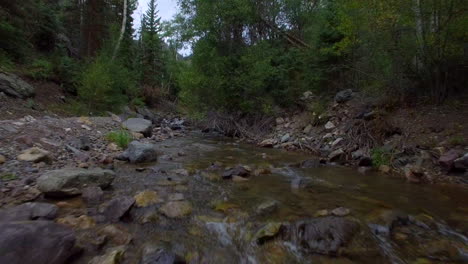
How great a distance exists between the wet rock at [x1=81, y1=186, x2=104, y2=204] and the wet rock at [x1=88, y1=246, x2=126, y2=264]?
1.31 m

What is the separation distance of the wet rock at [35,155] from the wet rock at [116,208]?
2.27m

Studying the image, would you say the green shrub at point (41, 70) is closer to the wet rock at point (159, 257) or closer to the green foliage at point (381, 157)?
the wet rock at point (159, 257)

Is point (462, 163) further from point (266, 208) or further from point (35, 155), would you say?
point (35, 155)

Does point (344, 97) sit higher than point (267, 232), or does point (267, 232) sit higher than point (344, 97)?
point (344, 97)

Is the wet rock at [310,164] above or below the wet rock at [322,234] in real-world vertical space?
above

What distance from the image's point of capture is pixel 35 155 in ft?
15.2

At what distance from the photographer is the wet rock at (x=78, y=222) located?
2.81 meters

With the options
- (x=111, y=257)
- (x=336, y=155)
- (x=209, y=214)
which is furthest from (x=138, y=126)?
(x=111, y=257)

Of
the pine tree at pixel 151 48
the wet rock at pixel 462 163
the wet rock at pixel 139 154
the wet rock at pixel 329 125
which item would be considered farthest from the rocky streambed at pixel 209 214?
the pine tree at pixel 151 48

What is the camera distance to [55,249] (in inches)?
84.7

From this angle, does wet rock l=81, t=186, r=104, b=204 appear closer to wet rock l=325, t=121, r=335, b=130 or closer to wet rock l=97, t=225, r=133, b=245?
wet rock l=97, t=225, r=133, b=245

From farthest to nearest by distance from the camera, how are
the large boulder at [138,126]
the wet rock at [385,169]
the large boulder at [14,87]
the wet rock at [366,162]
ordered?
the large boulder at [138,126]
the large boulder at [14,87]
the wet rock at [366,162]
the wet rock at [385,169]

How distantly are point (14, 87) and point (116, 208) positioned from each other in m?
9.73

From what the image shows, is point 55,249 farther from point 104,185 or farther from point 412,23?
point 412,23
